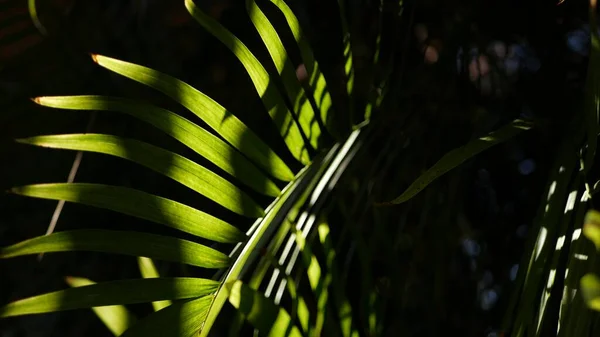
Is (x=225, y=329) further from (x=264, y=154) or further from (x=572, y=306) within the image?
(x=572, y=306)

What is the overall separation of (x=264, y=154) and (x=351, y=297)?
339mm

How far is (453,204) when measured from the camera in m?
0.76

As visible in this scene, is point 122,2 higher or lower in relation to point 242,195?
higher

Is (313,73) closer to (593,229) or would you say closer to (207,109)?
(207,109)

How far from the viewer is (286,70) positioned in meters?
0.59

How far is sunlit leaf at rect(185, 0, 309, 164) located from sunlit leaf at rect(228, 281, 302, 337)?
17 centimetres

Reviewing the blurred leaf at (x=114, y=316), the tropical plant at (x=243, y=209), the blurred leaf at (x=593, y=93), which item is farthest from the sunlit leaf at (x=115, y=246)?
the blurred leaf at (x=593, y=93)

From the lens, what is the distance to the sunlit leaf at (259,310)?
0.44 metres

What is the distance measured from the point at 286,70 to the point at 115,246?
0.20m

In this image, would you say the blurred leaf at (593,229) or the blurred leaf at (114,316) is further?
the blurred leaf at (114,316)

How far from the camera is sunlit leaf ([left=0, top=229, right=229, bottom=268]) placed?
0.47 m

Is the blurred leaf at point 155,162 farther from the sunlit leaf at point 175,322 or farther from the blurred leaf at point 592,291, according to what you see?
the blurred leaf at point 592,291

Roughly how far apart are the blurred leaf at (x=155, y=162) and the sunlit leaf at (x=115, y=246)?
0.07 ft

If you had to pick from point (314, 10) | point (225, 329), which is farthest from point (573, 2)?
point (225, 329)
